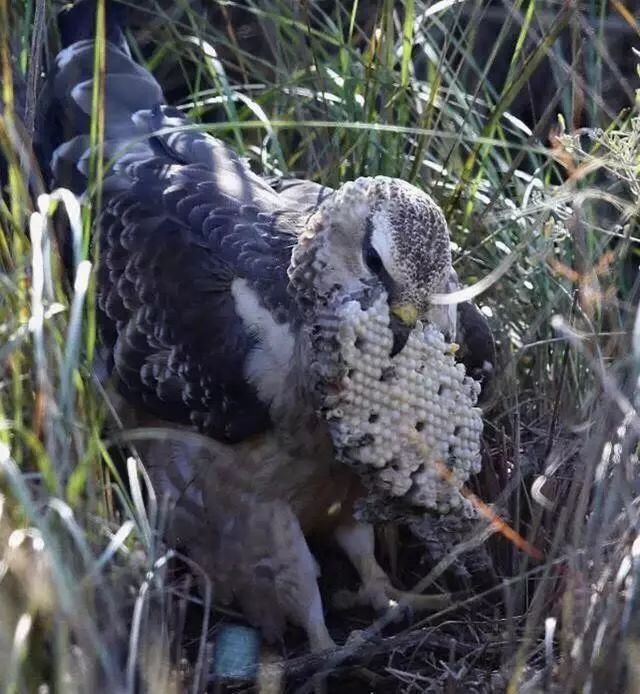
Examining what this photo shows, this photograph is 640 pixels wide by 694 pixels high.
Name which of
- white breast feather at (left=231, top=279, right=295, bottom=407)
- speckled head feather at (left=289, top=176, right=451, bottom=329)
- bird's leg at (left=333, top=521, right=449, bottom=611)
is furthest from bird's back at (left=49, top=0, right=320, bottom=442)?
bird's leg at (left=333, top=521, right=449, bottom=611)

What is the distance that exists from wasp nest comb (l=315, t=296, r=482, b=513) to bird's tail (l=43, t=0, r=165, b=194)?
1037mm

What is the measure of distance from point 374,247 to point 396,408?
1.07 ft

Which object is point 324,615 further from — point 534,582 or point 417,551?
point 534,582

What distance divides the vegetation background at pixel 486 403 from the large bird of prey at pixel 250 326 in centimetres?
12

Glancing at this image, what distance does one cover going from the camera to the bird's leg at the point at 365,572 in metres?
3.23

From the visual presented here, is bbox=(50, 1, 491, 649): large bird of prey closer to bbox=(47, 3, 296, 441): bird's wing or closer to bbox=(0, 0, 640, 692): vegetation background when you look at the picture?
bbox=(47, 3, 296, 441): bird's wing

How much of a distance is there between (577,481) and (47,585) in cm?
98

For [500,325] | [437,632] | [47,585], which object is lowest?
[437,632]

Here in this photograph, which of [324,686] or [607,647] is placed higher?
[607,647]

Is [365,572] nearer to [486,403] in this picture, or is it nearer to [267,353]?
[486,403]

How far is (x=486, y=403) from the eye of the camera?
3.30m

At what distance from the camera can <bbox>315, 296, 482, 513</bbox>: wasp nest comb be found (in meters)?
2.70

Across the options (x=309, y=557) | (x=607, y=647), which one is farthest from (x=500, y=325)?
(x=607, y=647)

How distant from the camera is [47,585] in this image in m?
2.05
